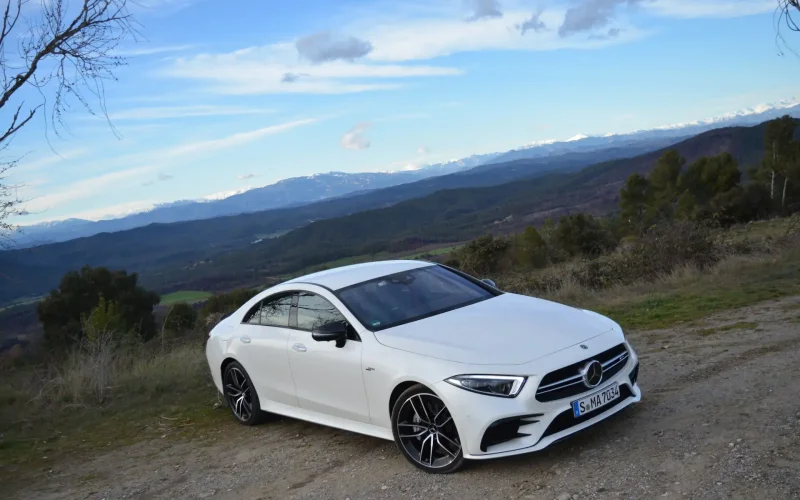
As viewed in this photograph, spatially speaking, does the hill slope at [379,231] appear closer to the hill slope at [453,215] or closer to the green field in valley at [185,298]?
the hill slope at [453,215]

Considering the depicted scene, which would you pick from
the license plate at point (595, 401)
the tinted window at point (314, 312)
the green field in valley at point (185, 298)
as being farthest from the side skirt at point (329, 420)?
the green field in valley at point (185, 298)

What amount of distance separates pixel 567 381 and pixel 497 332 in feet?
2.28

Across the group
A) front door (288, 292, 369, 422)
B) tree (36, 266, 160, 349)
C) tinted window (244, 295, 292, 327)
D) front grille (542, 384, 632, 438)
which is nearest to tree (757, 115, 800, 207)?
tree (36, 266, 160, 349)

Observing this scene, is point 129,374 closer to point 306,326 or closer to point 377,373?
point 306,326

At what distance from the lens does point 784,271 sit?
1342 cm

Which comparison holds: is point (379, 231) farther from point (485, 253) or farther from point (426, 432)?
point (426, 432)

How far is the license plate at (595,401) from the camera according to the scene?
494cm

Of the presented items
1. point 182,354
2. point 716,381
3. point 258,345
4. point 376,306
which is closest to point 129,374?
point 182,354

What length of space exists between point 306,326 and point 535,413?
260cm

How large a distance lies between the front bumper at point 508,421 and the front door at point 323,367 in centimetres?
106

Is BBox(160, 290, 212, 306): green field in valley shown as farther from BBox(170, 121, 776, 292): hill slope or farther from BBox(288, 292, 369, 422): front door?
BBox(288, 292, 369, 422): front door

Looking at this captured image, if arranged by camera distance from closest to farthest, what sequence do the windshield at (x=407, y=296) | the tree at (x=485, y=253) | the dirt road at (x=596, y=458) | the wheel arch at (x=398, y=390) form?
the dirt road at (x=596, y=458), the wheel arch at (x=398, y=390), the windshield at (x=407, y=296), the tree at (x=485, y=253)

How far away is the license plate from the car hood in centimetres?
40

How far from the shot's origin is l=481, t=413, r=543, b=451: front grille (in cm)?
480
